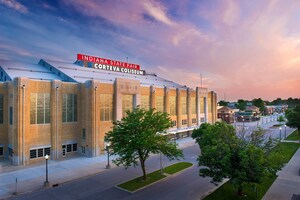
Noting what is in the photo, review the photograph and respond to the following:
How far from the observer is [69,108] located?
147 ft

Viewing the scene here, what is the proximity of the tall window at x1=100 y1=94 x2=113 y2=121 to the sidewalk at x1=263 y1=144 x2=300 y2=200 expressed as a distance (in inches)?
1273

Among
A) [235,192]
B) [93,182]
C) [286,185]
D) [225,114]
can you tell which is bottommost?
[93,182]

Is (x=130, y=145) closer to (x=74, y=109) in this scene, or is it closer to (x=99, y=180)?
(x=99, y=180)

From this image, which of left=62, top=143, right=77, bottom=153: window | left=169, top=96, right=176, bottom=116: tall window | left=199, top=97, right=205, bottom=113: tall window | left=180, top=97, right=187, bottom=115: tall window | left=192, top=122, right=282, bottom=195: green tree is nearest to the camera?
left=192, top=122, right=282, bottom=195: green tree

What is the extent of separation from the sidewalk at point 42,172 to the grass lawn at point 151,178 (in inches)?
299

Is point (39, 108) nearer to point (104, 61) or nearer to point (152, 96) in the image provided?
point (152, 96)

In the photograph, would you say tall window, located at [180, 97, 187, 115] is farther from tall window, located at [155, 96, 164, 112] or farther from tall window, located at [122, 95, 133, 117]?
tall window, located at [122, 95, 133, 117]

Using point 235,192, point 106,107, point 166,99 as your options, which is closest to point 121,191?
point 235,192

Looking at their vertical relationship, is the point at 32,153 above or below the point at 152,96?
below

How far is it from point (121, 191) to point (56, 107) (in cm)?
2409

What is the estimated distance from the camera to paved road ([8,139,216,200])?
24375mm

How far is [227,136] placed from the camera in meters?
23.2

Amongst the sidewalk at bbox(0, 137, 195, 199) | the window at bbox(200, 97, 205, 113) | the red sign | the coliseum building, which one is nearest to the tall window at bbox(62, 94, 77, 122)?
the coliseum building

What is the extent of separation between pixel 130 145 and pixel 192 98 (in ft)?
160
